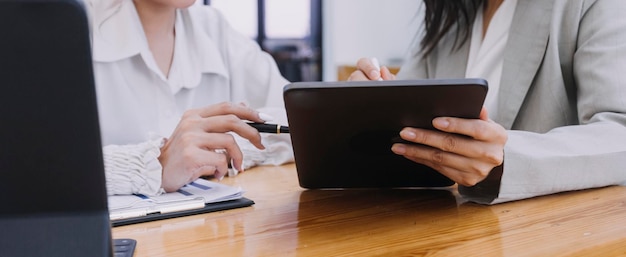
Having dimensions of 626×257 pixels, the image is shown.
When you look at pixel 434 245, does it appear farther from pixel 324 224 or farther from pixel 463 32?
pixel 463 32

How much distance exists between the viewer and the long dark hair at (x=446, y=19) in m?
1.46

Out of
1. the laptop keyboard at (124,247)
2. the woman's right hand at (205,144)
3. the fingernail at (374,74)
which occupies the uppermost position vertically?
the fingernail at (374,74)

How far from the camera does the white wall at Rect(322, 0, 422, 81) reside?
15.6ft

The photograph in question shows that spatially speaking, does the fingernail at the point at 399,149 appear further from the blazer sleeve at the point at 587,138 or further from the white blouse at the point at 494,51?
the white blouse at the point at 494,51

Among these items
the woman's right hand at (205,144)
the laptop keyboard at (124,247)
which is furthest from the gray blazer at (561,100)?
the laptop keyboard at (124,247)

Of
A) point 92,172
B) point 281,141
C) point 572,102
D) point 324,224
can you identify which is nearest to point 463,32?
point 572,102

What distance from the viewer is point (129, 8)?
1.35 m

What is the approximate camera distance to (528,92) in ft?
3.99

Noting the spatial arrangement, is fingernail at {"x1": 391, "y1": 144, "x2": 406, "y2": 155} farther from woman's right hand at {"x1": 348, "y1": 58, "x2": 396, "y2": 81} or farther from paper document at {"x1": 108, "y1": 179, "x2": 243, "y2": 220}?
woman's right hand at {"x1": 348, "y1": 58, "x2": 396, "y2": 81}

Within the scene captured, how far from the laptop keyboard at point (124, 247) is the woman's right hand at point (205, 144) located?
0.24 metres

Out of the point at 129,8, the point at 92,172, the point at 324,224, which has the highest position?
the point at 129,8

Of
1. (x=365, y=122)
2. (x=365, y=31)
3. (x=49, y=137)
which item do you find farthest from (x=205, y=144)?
(x=365, y=31)

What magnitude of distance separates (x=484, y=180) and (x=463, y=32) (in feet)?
2.22

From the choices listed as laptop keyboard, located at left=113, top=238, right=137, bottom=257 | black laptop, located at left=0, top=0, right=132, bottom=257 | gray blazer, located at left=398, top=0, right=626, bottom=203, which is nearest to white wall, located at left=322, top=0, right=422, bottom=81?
gray blazer, located at left=398, top=0, right=626, bottom=203
